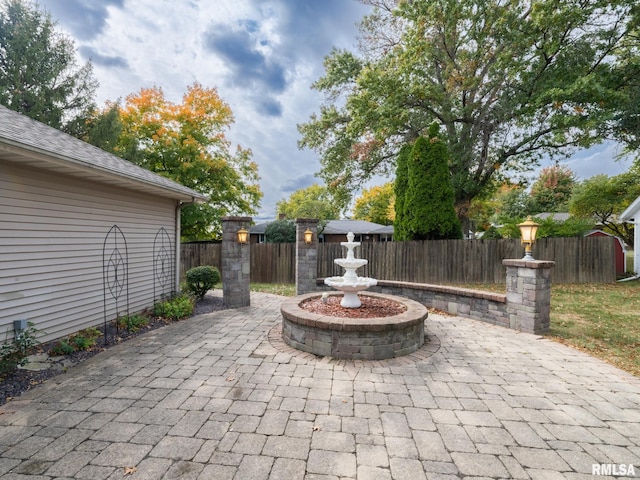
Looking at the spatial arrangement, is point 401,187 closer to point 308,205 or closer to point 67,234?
point 67,234

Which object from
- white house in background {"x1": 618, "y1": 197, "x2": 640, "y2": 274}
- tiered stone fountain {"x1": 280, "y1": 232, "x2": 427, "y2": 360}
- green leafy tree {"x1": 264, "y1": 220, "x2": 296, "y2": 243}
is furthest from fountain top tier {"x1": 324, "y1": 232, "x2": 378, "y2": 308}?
white house in background {"x1": 618, "y1": 197, "x2": 640, "y2": 274}

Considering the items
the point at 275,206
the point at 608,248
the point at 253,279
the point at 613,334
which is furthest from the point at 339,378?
the point at 275,206

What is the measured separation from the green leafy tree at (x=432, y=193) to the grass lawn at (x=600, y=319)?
7.20 feet

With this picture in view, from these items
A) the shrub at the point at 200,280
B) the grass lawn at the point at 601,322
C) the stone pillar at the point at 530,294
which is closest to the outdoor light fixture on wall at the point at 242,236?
the shrub at the point at 200,280

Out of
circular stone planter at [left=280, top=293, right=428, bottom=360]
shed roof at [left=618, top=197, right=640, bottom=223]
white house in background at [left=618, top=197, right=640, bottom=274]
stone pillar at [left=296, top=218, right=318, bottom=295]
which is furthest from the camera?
shed roof at [left=618, top=197, right=640, bottom=223]

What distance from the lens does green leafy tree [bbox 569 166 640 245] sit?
13.9 metres

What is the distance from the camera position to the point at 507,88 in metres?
10.5

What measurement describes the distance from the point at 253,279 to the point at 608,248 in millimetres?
12200

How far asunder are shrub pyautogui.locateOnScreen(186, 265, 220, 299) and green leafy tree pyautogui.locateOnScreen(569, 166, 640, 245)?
1814cm

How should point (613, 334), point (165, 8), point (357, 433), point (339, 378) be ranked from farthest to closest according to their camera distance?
1. point (165, 8)
2. point (613, 334)
3. point (339, 378)
4. point (357, 433)

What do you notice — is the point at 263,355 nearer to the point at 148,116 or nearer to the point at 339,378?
the point at 339,378

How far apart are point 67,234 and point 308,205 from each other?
26.2 metres

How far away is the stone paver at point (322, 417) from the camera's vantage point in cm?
196

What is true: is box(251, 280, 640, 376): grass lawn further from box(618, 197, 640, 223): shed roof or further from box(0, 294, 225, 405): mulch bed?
box(0, 294, 225, 405): mulch bed
